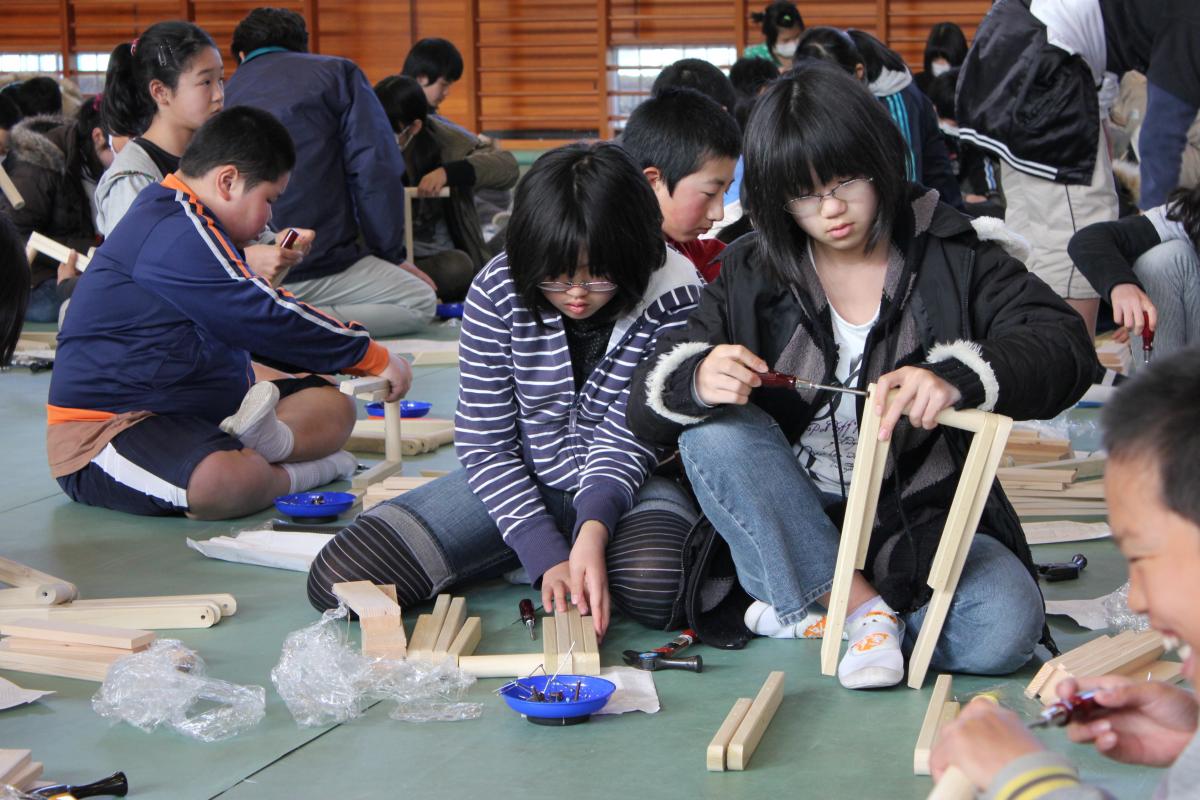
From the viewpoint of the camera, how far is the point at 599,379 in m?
2.51

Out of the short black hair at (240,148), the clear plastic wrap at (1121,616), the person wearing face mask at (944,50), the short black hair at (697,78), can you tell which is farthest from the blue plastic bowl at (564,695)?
the person wearing face mask at (944,50)

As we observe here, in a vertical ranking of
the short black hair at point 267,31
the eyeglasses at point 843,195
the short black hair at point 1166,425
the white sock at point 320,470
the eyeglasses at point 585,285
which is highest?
the short black hair at point 267,31

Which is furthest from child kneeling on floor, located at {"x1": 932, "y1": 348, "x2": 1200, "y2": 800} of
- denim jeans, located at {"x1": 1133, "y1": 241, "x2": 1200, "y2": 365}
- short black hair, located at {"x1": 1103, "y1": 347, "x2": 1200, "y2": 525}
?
denim jeans, located at {"x1": 1133, "y1": 241, "x2": 1200, "y2": 365}

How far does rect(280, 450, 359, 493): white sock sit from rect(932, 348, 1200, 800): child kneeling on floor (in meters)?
2.49

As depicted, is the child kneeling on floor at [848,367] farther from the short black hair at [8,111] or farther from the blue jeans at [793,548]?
the short black hair at [8,111]

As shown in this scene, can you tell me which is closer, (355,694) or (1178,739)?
(1178,739)

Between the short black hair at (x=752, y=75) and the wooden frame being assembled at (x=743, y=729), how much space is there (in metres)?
4.49

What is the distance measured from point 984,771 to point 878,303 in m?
1.23

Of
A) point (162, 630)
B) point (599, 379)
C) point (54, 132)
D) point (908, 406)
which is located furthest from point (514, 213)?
point (54, 132)

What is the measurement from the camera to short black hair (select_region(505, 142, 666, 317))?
7.33 feet

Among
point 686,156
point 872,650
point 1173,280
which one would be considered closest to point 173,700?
point 872,650

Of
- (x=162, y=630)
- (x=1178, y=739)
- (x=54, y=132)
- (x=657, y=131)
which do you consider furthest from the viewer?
(x=54, y=132)

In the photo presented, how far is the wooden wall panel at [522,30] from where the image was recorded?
12.1m

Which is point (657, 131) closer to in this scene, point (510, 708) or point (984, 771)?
point (510, 708)
